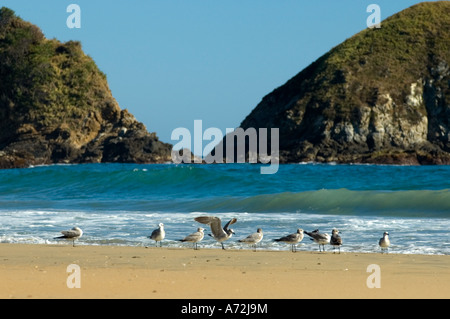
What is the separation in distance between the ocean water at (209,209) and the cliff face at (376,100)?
53.8 m

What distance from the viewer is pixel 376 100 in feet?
350

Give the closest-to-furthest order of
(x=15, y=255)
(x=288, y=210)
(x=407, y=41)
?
1. (x=15, y=255)
2. (x=288, y=210)
3. (x=407, y=41)

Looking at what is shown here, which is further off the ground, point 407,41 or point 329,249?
point 407,41

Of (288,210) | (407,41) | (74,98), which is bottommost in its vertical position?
(288,210)

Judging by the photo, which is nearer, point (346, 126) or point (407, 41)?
point (346, 126)

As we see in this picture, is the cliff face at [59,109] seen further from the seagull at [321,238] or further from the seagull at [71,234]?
the seagull at [321,238]

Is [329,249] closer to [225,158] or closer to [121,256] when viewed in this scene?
[121,256]

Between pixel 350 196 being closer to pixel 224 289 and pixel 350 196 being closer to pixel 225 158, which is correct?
pixel 224 289

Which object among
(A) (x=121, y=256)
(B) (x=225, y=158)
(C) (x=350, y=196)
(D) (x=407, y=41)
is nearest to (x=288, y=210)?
(C) (x=350, y=196)

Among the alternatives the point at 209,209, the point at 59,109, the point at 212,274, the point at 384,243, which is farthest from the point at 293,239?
the point at 59,109

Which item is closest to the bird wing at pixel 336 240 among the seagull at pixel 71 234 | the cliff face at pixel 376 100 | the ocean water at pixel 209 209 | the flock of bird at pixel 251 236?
the flock of bird at pixel 251 236
